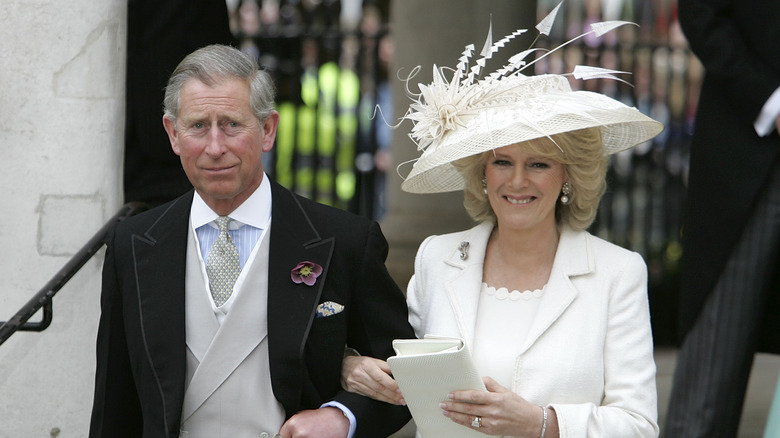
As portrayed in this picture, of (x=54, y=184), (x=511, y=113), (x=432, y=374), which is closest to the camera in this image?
(x=432, y=374)

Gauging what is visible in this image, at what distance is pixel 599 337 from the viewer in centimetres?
309

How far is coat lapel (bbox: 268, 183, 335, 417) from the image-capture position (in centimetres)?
300

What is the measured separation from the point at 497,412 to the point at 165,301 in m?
0.93

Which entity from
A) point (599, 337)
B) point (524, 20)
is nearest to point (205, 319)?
point (599, 337)

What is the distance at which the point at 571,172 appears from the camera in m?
3.24

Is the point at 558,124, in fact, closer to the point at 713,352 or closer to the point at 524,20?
the point at 713,352

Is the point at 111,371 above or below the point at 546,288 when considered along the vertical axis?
below

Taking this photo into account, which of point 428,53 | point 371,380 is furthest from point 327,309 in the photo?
point 428,53

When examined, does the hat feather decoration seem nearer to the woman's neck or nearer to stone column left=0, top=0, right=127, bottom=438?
the woman's neck

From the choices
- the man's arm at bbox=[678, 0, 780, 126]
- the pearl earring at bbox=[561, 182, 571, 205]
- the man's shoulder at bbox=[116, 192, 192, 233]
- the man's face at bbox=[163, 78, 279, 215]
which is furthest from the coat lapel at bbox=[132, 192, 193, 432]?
the man's arm at bbox=[678, 0, 780, 126]

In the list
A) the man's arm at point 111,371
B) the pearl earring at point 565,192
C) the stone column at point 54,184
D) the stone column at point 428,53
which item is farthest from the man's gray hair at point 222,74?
the stone column at point 428,53

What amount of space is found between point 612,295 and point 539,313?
0.67 ft

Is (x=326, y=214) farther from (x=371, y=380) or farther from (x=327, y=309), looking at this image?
(x=371, y=380)

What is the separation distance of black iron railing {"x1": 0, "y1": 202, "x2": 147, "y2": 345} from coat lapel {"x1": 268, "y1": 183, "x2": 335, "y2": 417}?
733 mm
